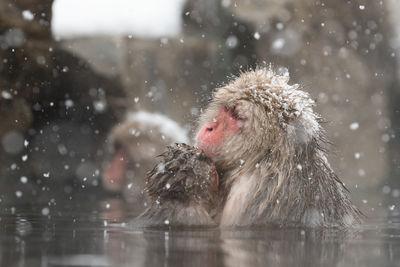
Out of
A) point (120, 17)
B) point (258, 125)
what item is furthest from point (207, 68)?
point (258, 125)

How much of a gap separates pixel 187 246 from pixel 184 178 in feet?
2.98

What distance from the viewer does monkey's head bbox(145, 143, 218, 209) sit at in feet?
12.4

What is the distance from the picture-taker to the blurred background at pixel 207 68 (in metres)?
8.81

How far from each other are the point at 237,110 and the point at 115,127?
5.01 m

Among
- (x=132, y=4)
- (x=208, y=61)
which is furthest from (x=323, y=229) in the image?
(x=132, y=4)

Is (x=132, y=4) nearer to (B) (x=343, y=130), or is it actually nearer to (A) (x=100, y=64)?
(A) (x=100, y=64)

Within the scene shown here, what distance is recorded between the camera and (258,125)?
12.9ft

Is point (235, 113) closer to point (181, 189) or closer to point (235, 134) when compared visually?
point (235, 134)

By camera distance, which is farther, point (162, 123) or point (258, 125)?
point (162, 123)

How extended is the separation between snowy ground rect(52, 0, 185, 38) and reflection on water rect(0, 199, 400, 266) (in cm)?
570

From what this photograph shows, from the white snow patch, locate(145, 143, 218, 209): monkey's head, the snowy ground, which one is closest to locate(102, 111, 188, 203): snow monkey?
the white snow patch

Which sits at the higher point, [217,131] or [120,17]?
[120,17]

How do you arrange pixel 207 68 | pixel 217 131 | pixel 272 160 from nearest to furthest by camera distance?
1. pixel 272 160
2. pixel 217 131
3. pixel 207 68

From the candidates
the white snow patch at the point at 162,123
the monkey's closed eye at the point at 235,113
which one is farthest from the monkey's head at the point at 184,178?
the white snow patch at the point at 162,123
